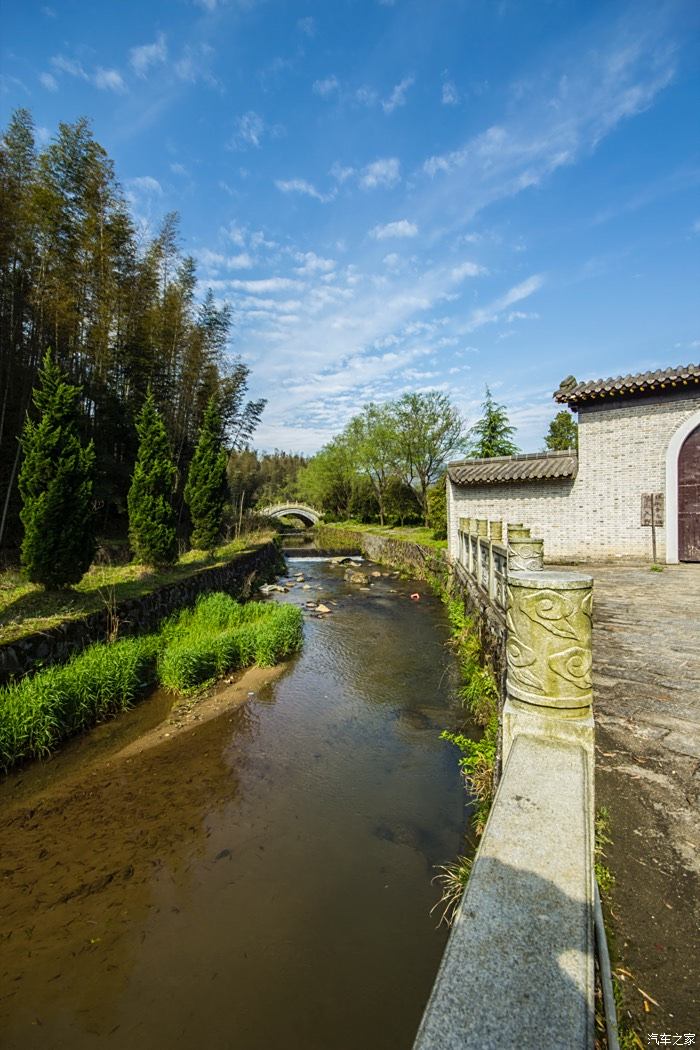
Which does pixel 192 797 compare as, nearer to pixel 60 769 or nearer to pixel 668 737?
pixel 60 769

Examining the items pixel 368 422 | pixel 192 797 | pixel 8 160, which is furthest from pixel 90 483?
pixel 368 422

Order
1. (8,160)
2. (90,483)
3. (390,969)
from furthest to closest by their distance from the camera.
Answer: (8,160) → (90,483) → (390,969)

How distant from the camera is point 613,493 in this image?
11250 millimetres

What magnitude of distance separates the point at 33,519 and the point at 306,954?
23.1 ft

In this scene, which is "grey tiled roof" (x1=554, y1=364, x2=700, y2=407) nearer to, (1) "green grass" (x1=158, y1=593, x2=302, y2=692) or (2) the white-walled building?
(2) the white-walled building

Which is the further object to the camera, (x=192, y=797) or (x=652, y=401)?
(x=652, y=401)

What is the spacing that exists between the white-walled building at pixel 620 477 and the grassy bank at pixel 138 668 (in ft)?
23.2

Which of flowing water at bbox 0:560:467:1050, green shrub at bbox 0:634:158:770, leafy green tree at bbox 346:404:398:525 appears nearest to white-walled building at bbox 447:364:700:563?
flowing water at bbox 0:560:467:1050

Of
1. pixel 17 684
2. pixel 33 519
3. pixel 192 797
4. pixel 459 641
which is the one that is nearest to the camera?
pixel 192 797

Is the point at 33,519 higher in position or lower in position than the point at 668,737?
higher

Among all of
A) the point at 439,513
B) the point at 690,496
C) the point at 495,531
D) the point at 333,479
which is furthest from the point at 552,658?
the point at 333,479

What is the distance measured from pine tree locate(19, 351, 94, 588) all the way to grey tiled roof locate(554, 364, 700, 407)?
10845 millimetres

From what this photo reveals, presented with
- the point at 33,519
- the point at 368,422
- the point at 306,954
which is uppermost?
the point at 368,422

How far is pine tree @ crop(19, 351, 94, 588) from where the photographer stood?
7316 millimetres
